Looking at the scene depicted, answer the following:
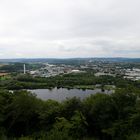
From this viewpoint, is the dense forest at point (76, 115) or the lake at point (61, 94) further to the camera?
the lake at point (61, 94)

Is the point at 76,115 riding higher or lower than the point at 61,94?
higher

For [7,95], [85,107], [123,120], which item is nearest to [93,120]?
[85,107]

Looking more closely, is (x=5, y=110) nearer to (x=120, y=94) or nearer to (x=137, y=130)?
(x=120, y=94)

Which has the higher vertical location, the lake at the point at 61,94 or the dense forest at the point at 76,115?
the dense forest at the point at 76,115

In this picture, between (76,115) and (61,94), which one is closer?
(76,115)

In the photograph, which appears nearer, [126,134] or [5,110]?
[126,134]

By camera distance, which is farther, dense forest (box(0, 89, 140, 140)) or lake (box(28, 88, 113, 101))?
lake (box(28, 88, 113, 101))

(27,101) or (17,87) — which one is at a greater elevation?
(27,101)

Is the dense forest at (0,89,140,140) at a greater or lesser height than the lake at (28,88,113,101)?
greater
